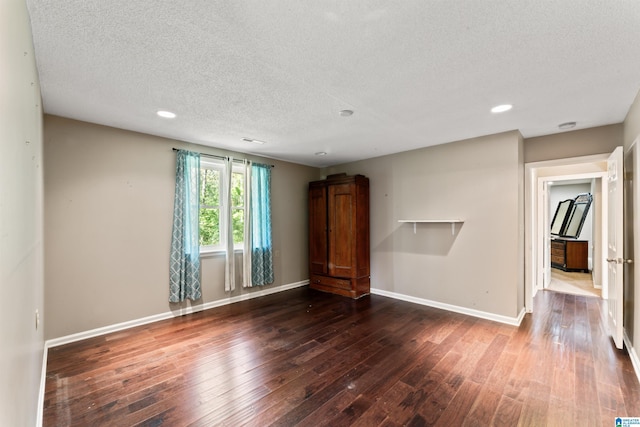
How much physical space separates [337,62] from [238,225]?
3340mm

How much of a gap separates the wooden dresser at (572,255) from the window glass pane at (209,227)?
332 inches

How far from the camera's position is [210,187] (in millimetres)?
4414

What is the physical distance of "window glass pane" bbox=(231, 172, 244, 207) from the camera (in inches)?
183

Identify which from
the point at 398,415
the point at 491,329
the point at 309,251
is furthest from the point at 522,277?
the point at 309,251

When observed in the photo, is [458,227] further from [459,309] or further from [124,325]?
[124,325]

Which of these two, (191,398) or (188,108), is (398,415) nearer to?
(191,398)

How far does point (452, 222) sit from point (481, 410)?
253cm

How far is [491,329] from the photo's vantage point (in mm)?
3424

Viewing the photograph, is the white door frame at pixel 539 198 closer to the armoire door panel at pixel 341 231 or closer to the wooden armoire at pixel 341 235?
the wooden armoire at pixel 341 235

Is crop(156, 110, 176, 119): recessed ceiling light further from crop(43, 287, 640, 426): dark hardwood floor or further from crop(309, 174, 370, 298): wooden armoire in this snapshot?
crop(309, 174, 370, 298): wooden armoire

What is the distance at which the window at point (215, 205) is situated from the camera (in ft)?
14.2

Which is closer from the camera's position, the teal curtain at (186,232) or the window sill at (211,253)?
the teal curtain at (186,232)

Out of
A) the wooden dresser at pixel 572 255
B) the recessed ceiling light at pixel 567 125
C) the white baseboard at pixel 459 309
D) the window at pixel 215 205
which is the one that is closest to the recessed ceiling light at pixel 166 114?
the window at pixel 215 205

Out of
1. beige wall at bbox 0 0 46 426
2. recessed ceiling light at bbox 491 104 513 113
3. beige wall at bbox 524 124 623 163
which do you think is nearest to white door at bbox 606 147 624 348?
beige wall at bbox 524 124 623 163
